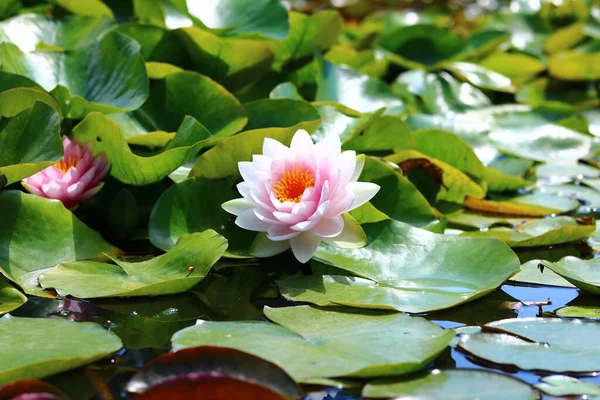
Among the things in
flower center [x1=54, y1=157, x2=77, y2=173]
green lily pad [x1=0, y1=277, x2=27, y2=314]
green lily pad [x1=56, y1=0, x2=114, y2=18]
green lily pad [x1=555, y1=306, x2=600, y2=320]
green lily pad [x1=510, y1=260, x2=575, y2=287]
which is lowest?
green lily pad [x1=0, y1=277, x2=27, y2=314]

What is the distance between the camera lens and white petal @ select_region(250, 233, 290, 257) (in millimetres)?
1381

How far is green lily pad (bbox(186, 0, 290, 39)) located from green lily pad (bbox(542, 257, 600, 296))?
96 cm

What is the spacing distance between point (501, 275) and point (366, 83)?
3.53ft

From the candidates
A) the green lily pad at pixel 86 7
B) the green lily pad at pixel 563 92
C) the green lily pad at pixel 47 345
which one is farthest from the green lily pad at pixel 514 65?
the green lily pad at pixel 47 345

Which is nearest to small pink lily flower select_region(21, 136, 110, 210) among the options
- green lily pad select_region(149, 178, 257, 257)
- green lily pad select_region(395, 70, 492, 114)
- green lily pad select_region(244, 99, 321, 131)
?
green lily pad select_region(149, 178, 257, 257)

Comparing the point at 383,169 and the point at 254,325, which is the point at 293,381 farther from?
the point at 383,169

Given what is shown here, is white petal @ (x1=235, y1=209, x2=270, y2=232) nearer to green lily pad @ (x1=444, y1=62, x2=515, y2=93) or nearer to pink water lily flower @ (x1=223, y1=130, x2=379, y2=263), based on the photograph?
pink water lily flower @ (x1=223, y1=130, x2=379, y2=263)

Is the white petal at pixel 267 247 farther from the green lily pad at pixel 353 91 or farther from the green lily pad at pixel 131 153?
the green lily pad at pixel 353 91

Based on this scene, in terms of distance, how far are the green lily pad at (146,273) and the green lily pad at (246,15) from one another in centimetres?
82

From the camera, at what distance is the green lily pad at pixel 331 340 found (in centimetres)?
100

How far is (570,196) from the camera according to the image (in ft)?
6.59

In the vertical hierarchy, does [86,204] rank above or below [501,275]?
below

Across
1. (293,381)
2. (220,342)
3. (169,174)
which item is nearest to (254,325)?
(220,342)

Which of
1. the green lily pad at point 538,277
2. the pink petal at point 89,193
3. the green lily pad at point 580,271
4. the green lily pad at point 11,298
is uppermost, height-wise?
the green lily pad at point 580,271
